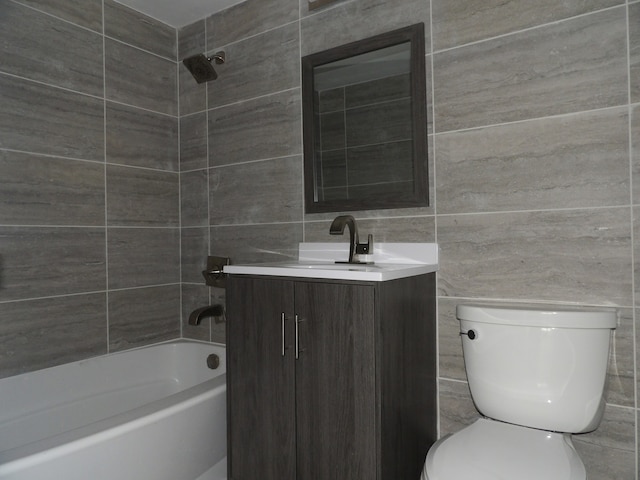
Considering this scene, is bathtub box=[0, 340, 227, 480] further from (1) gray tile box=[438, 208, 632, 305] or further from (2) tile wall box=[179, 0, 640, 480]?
(1) gray tile box=[438, 208, 632, 305]

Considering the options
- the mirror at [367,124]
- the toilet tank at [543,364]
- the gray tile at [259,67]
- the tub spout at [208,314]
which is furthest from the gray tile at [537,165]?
the tub spout at [208,314]

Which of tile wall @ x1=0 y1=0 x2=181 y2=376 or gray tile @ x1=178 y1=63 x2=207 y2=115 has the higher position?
gray tile @ x1=178 y1=63 x2=207 y2=115

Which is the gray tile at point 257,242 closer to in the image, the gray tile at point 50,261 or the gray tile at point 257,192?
the gray tile at point 257,192

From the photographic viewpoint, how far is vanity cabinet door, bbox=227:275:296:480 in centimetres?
142

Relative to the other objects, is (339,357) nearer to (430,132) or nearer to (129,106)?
(430,132)

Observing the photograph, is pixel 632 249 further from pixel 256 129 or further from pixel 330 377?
pixel 256 129

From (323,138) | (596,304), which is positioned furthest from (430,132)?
(596,304)

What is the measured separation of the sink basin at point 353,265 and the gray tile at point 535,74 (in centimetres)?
48

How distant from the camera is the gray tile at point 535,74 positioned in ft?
4.35

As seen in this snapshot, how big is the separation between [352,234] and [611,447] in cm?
106

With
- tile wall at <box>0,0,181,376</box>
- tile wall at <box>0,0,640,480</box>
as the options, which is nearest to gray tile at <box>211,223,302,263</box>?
tile wall at <box>0,0,640,480</box>

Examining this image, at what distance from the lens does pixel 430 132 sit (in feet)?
5.33

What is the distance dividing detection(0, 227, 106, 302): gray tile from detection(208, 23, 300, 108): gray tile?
0.93m

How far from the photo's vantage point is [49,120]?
1.86 metres
